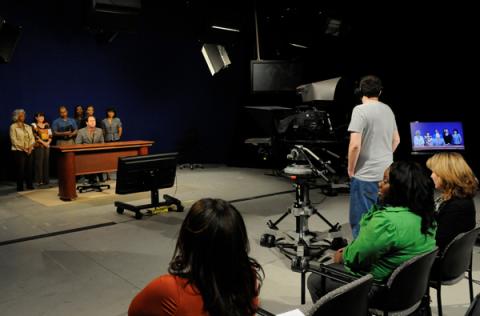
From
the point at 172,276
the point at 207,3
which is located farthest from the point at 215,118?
the point at 172,276

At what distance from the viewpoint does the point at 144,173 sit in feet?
17.5

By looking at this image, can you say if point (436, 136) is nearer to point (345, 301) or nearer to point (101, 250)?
point (101, 250)

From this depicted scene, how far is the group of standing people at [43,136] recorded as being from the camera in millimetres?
7379

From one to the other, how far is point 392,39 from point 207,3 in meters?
3.56

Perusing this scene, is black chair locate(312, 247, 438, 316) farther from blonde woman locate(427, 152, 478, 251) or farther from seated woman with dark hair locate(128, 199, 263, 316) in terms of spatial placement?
seated woman with dark hair locate(128, 199, 263, 316)

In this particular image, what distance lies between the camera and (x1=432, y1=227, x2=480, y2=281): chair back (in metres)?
2.25

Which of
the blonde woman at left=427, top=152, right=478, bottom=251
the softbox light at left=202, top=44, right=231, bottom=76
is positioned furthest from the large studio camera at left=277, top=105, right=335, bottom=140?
the softbox light at left=202, top=44, right=231, bottom=76

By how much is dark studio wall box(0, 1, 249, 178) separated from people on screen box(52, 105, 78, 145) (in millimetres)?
696

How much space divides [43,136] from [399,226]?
7388 mm

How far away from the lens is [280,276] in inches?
135

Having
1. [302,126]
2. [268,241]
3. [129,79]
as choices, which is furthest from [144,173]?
[129,79]

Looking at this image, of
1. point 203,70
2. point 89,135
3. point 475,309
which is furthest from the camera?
point 203,70

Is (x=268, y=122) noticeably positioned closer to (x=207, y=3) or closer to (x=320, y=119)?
(x=320, y=119)

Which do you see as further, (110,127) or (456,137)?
(110,127)
